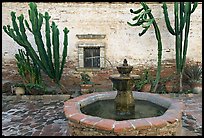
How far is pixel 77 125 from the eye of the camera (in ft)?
12.0

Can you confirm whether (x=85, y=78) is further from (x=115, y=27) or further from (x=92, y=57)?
(x=115, y=27)

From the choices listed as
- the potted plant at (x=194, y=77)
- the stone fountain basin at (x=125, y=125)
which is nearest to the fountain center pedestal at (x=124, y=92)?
the stone fountain basin at (x=125, y=125)

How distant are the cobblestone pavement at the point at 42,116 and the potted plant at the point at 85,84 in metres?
0.68

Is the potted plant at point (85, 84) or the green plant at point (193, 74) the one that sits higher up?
the green plant at point (193, 74)

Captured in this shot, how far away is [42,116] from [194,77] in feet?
15.2

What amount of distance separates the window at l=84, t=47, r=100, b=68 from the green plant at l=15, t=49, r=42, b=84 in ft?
5.09

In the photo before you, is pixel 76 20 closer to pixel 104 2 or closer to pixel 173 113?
pixel 104 2

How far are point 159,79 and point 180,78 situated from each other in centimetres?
63

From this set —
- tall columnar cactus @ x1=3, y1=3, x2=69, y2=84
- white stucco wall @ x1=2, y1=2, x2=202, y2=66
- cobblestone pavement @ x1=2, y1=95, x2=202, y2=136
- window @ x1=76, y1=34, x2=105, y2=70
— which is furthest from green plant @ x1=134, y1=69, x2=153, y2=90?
tall columnar cactus @ x1=3, y1=3, x2=69, y2=84

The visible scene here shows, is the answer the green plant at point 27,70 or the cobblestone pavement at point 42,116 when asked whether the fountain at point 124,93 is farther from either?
the green plant at point 27,70

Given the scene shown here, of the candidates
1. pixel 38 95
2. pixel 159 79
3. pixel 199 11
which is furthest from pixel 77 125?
pixel 199 11

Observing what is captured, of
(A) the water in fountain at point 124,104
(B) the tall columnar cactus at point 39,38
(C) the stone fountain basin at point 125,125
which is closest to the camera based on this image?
(C) the stone fountain basin at point 125,125

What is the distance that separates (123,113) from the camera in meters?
4.11

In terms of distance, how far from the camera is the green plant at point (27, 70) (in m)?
7.38
